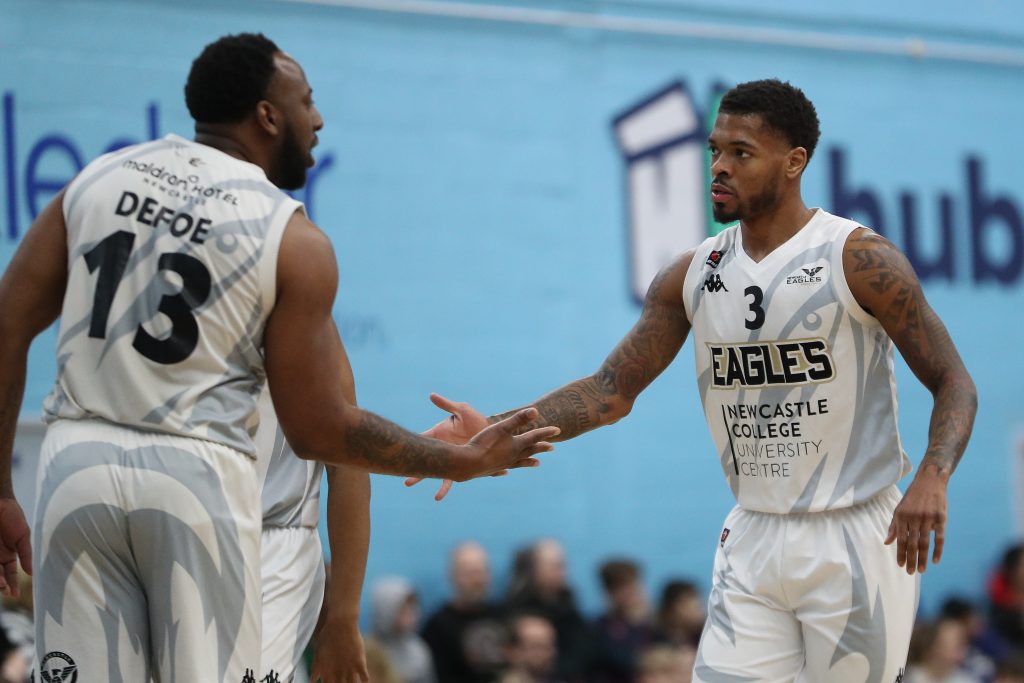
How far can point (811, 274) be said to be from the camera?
486 cm

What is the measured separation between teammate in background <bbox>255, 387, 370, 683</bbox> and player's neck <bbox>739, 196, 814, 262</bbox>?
1563mm

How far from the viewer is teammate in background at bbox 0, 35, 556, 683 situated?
3.75 meters

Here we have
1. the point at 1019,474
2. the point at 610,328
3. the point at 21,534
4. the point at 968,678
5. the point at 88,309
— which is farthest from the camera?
the point at 1019,474

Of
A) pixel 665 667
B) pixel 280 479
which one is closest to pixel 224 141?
pixel 280 479

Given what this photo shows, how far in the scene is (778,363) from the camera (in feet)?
15.9

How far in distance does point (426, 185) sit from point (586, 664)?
3639 mm

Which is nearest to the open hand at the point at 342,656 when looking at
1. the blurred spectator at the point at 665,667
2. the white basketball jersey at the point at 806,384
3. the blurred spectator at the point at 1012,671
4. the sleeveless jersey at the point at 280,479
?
the sleeveless jersey at the point at 280,479

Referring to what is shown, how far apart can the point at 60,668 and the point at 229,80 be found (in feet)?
5.37

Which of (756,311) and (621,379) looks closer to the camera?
(756,311)

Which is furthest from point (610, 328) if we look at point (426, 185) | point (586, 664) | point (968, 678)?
point (968, 678)

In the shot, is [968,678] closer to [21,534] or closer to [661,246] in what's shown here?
[661,246]

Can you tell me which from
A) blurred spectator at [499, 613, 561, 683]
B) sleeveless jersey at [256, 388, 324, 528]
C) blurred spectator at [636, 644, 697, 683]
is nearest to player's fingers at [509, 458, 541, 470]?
sleeveless jersey at [256, 388, 324, 528]

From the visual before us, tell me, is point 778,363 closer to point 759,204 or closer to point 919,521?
point 759,204

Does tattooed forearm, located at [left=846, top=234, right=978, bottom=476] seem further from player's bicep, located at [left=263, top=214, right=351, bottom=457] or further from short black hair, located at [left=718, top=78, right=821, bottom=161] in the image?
player's bicep, located at [left=263, top=214, right=351, bottom=457]
